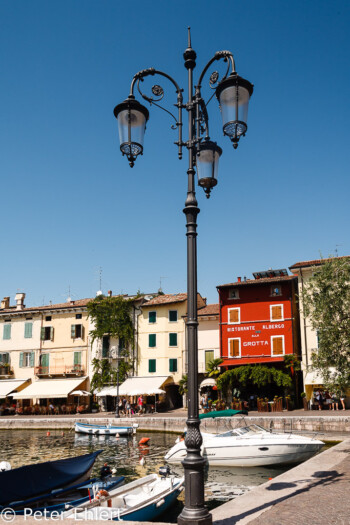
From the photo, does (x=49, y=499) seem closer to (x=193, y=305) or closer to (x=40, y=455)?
(x=193, y=305)

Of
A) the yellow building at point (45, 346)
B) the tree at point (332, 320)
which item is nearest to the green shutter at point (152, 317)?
the yellow building at point (45, 346)

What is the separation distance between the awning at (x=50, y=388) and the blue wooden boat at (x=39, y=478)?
31658 millimetres

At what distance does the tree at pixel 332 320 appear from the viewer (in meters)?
18.6

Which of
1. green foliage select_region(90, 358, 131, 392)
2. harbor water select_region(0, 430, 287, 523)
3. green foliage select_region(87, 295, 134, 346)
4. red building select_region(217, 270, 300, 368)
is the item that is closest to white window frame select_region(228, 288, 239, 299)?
red building select_region(217, 270, 300, 368)

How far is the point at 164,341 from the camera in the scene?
152ft

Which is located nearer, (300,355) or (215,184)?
(215,184)

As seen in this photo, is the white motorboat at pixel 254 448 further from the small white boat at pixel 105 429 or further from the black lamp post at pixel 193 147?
the small white boat at pixel 105 429

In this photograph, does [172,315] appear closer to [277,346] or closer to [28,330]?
[277,346]

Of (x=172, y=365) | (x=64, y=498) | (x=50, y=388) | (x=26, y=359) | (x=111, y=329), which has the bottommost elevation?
(x=64, y=498)

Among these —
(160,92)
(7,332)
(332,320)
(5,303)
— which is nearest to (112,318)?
(7,332)

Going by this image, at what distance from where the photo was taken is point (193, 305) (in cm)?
767

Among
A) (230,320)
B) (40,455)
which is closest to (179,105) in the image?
(40,455)

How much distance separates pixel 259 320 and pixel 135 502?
29963 millimetres

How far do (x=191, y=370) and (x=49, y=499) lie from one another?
7784 mm
